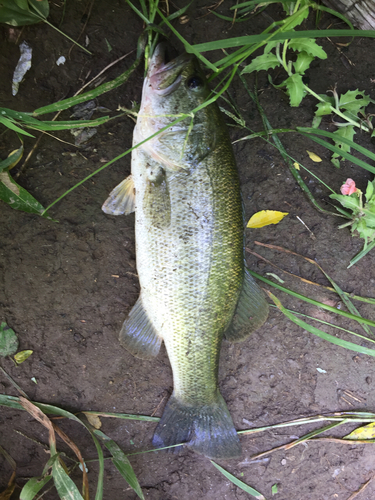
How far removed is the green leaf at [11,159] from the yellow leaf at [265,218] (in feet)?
5.15

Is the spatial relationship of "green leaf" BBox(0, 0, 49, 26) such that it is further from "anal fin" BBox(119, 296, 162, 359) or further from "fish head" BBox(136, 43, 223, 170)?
"anal fin" BBox(119, 296, 162, 359)

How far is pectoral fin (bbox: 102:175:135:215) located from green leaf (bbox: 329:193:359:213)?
52.1 inches

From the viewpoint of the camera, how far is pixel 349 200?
2.04 metres

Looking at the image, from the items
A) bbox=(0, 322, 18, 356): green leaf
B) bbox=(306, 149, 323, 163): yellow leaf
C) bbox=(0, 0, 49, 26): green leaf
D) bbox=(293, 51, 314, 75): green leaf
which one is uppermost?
bbox=(0, 0, 49, 26): green leaf

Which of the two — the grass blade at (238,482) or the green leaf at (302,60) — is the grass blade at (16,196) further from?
the grass blade at (238,482)

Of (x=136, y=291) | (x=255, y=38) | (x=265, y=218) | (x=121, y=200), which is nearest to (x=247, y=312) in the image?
(x=265, y=218)

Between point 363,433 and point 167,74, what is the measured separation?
2842mm

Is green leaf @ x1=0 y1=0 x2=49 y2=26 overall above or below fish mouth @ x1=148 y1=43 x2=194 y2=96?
above

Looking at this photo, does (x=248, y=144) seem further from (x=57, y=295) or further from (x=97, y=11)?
(x=57, y=295)

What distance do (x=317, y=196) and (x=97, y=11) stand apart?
1.92m

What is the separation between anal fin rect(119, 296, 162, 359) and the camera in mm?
1970

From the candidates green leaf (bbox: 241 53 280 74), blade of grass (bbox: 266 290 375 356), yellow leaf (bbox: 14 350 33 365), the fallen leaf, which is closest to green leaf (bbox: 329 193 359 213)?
blade of grass (bbox: 266 290 375 356)

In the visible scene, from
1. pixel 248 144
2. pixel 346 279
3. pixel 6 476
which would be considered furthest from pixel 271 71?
pixel 6 476

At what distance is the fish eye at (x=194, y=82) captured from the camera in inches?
65.9
